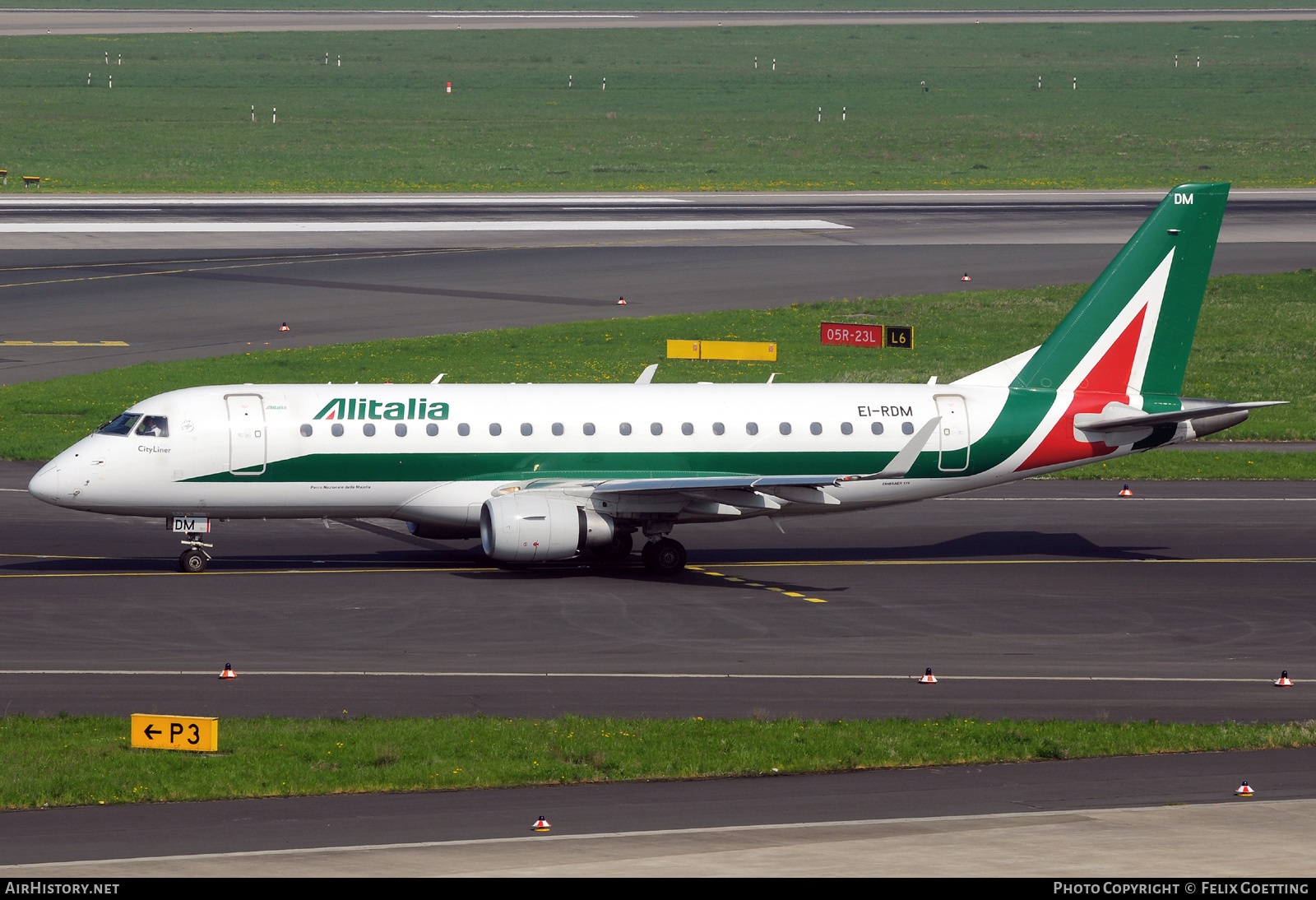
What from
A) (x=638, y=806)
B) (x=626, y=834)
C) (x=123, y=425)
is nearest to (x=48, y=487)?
(x=123, y=425)

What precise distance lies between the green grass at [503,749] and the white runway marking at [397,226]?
2633 inches

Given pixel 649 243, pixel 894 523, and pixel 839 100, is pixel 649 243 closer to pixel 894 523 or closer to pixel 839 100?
pixel 894 523

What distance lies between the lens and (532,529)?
37.7 meters

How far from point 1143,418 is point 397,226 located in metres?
59.1

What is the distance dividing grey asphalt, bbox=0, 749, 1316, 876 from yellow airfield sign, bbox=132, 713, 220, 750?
6.84ft

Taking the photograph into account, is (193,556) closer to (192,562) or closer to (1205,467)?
(192,562)

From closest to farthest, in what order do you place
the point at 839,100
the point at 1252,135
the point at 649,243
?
the point at 649,243
the point at 1252,135
the point at 839,100

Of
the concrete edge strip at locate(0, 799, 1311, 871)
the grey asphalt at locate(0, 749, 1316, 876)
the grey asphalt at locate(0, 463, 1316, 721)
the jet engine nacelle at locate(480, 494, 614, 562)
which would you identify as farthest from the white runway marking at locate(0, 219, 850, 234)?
the concrete edge strip at locate(0, 799, 1311, 871)

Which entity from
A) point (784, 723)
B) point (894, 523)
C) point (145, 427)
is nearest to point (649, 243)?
point (894, 523)

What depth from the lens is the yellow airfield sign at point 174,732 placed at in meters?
24.8

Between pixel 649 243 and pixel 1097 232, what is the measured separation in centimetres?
2458

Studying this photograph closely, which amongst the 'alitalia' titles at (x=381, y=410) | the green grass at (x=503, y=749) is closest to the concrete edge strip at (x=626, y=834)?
the green grass at (x=503, y=749)

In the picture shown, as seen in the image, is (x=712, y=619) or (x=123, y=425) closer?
(x=712, y=619)
